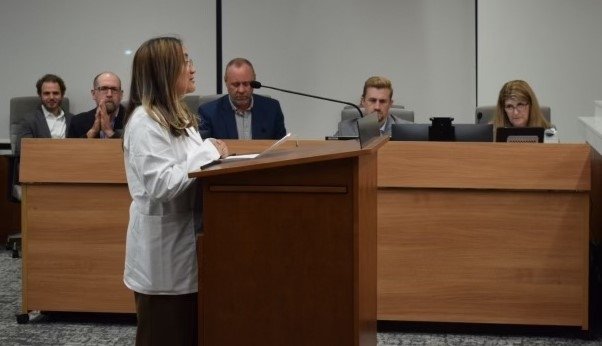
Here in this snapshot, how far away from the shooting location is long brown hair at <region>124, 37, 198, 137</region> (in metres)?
2.71

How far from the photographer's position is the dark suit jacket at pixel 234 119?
5477 millimetres

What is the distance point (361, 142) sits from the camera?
2.62m

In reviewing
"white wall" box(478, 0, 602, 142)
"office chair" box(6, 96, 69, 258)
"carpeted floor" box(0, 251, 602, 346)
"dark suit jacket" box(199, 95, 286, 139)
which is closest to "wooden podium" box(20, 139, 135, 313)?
"carpeted floor" box(0, 251, 602, 346)

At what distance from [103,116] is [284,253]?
360cm

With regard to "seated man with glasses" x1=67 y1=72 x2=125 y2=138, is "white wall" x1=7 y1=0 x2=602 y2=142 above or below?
above

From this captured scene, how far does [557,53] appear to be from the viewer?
6.86 meters

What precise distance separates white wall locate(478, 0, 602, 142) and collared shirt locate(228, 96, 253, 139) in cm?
213

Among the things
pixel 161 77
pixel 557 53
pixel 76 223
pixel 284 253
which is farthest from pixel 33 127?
pixel 284 253

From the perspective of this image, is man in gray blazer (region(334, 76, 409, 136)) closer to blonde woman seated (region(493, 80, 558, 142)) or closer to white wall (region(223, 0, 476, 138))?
blonde woman seated (region(493, 80, 558, 142))

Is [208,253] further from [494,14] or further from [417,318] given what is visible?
[494,14]

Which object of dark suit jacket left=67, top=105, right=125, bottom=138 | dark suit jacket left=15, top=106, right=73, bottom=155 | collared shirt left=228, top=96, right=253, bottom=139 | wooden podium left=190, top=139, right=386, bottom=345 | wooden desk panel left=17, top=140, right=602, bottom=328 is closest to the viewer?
wooden podium left=190, top=139, right=386, bottom=345

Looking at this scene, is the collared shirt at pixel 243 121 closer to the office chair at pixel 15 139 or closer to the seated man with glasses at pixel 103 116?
the seated man with glasses at pixel 103 116

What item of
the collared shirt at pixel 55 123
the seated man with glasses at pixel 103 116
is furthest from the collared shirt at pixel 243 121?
the collared shirt at pixel 55 123

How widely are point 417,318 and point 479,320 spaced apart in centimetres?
29
